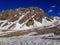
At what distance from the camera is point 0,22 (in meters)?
113

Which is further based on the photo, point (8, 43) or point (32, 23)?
point (32, 23)

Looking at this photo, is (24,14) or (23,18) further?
(24,14)

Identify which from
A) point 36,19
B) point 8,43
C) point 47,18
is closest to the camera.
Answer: point 8,43

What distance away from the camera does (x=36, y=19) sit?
11056cm

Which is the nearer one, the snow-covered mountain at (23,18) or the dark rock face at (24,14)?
the snow-covered mountain at (23,18)

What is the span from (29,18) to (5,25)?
12045 millimetres

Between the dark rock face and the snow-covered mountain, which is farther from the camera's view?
the dark rock face

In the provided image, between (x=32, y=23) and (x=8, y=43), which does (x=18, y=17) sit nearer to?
(x=32, y=23)

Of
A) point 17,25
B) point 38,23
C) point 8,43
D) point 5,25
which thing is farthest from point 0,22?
point 8,43

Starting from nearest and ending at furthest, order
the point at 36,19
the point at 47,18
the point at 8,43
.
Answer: the point at 8,43, the point at 36,19, the point at 47,18

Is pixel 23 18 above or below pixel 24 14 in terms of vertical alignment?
below

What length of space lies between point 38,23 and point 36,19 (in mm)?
3938

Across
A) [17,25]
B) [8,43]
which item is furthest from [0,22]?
[8,43]

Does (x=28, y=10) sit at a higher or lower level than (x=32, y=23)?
higher
